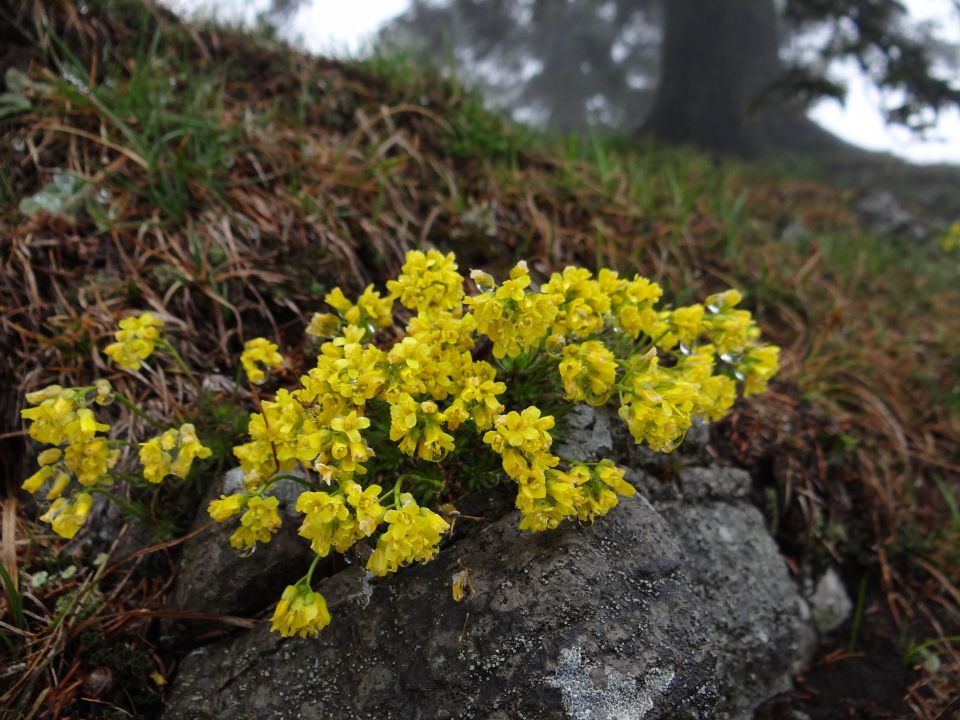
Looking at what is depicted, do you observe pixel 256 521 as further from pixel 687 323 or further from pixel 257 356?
pixel 687 323

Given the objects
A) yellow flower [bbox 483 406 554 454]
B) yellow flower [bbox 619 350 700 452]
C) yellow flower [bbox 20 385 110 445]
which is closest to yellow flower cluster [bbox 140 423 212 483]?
yellow flower [bbox 20 385 110 445]

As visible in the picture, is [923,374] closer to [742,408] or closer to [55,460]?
[742,408]

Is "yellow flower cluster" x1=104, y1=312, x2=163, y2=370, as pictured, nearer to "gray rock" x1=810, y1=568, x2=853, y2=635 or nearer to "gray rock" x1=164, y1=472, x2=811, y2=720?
"gray rock" x1=164, y1=472, x2=811, y2=720

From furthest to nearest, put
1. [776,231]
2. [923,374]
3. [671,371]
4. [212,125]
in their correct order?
[776,231] < [923,374] < [212,125] < [671,371]

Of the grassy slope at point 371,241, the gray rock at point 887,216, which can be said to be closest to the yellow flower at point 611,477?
the grassy slope at point 371,241

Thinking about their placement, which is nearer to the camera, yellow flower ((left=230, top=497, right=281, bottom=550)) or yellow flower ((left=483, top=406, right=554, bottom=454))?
yellow flower ((left=483, top=406, right=554, bottom=454))

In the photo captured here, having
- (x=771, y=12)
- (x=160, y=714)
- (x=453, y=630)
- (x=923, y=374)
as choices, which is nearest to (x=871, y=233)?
(x=923, y=374)

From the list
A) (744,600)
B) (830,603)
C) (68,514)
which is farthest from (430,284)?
(830,603)
